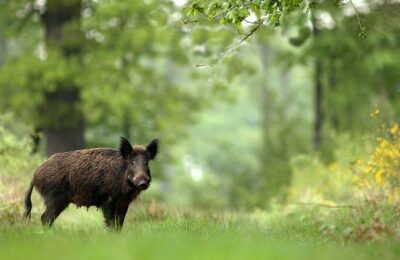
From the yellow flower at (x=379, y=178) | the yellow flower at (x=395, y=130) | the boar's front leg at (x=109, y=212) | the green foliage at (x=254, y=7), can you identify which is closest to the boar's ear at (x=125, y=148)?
the boar's front leg at (x=109, y=212)

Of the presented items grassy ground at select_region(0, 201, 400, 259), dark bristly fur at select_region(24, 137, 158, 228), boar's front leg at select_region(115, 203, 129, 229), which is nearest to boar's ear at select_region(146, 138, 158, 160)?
dark bristly fur at select_region(24, 137, 158, 228)

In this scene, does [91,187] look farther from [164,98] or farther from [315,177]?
[164,98]

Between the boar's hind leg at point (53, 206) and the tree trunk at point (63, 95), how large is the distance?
1156cm

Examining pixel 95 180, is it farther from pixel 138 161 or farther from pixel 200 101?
pixel 200 101

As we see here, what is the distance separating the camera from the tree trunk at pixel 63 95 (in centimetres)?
2273

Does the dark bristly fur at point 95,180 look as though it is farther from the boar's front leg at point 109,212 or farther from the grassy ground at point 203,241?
the grassy ground at point 203,241

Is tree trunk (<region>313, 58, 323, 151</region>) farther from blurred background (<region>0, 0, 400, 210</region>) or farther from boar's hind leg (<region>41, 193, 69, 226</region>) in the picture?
boar's hind leg (<region>41, 193, 69, 226</region>)

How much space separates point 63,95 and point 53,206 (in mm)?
12609

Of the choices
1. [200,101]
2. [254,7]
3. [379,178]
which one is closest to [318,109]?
[200,101]

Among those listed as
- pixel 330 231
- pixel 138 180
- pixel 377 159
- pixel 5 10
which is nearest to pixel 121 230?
pixel 138 180

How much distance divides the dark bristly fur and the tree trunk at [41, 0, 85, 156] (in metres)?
11.4

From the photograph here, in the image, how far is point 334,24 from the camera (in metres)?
24.8

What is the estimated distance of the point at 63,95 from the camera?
77.0ft

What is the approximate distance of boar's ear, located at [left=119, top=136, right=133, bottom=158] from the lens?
11234mm
